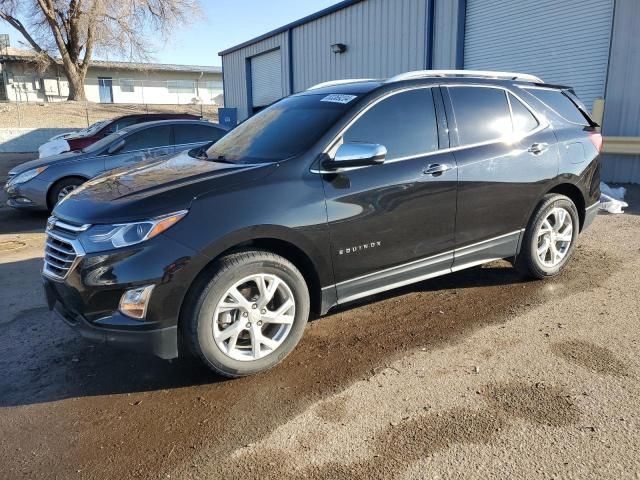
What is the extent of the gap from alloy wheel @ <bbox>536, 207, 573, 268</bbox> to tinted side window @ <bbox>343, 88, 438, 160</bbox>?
1.56 metres

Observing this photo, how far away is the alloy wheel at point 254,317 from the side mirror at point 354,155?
870mm

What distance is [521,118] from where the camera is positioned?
4520 mm

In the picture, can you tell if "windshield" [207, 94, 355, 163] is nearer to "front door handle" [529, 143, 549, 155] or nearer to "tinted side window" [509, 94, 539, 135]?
"tinted side window" [509, 94, 539, 135]

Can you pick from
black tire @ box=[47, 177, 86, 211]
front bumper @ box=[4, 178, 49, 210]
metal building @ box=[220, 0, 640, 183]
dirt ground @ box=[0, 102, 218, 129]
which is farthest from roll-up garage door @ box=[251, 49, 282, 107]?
front bumper @ box=[4, 178, 49, 210]

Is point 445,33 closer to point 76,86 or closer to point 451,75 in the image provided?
point 451,75

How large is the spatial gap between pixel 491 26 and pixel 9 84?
4375 cm

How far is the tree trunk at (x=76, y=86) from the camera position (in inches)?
1497

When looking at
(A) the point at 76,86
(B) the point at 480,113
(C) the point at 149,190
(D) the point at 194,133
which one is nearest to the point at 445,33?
(D) the point at 194,133

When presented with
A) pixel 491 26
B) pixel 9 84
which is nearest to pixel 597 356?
pixel 491 26

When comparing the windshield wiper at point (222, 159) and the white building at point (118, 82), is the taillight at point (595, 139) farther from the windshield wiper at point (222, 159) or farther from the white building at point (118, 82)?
the white building at point (118, 82)

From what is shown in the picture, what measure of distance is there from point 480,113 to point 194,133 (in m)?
6.41

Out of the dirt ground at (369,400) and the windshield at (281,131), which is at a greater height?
the windshield at (281,131)

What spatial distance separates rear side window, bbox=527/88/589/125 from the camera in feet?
15.7

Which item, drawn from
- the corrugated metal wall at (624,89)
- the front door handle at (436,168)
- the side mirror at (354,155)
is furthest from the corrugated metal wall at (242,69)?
the side mirror at (354,155)
